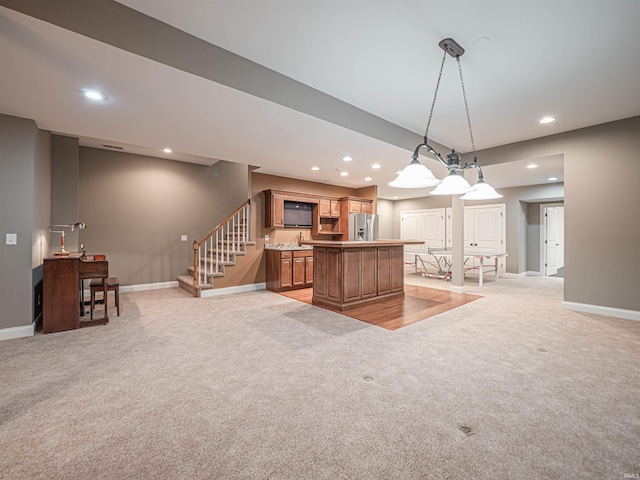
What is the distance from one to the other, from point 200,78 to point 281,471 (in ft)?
9.60

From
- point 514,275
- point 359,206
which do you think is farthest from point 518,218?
point 359,206

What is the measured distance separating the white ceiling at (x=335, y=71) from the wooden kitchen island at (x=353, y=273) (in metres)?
1.63

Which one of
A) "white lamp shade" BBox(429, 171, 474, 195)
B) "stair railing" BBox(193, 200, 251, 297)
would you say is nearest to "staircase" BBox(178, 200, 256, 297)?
"stair railing" BBox(193, 200, 251, 297)

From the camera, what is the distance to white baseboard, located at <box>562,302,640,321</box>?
156 inches

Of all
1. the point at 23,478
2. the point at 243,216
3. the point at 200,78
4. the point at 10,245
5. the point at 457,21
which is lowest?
the point at 23,478

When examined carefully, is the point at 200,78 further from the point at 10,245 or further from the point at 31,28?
the point at 10,245

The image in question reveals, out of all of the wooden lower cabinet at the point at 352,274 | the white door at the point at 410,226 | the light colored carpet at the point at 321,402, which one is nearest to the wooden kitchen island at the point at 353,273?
the wooden lower cabinet at the point at 352,274

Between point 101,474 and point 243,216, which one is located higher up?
point 243,216

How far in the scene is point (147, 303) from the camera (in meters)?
4.95

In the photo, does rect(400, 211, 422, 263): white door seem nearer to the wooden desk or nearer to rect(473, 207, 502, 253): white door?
rect(473, 207, 502, 253): white door

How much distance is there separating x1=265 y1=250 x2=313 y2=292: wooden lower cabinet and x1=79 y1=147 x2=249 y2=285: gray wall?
2043 mm

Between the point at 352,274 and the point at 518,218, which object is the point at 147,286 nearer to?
the point at 352,274

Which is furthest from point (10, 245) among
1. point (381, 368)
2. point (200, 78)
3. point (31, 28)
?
point (381, 368)

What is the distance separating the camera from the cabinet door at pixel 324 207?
7427 millimetres
